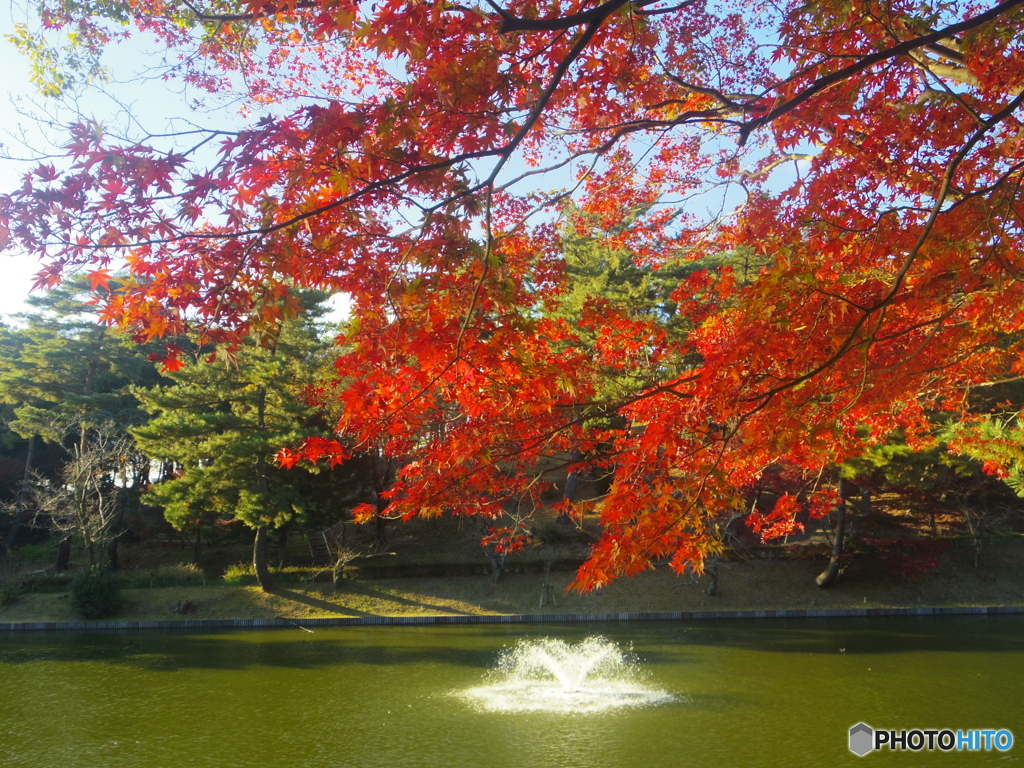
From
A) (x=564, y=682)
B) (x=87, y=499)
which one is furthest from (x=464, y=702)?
(x=87, y=499)

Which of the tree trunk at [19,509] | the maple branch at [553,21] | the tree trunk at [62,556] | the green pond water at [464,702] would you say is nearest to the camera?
the maple branch at [553,21]

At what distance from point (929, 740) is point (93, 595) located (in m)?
14.3

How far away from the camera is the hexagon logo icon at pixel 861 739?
19.6 feet

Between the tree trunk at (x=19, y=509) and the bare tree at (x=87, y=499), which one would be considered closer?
the bare tree at (x=87, y=499)

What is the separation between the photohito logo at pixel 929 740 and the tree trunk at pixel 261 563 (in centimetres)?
1205

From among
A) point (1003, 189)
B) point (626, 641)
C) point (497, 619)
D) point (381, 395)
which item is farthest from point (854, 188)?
point (497, 619)

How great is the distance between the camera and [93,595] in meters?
13.8

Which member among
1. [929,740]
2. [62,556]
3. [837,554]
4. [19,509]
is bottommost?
[929,740]

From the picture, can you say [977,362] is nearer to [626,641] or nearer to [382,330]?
[382,330]

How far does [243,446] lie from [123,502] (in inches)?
274

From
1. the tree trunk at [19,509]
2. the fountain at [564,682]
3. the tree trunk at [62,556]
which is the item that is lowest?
the fountain at [564,682]

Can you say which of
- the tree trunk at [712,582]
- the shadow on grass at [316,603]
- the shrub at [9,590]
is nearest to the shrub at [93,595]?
the shrub at [9,590]

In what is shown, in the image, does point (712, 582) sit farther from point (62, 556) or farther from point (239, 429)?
point (62, 556)

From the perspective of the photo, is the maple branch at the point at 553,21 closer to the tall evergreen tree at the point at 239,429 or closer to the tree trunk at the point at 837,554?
the tall evergreen tree at the point at 239,429
